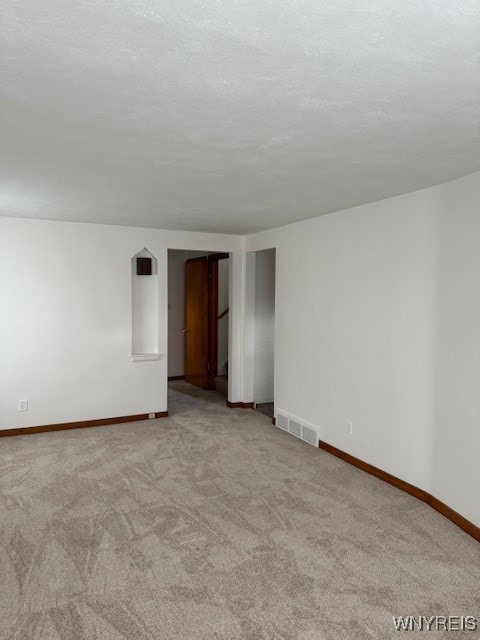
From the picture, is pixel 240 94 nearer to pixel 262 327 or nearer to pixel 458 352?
pixel 458 352

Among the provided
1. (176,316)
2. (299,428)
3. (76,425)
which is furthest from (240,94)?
(176,316)

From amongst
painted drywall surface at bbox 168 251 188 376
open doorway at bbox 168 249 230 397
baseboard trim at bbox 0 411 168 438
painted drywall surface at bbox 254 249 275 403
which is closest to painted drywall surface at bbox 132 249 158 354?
baseboard trim at bbox 0 411 168 438

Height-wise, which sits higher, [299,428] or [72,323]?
[72,323]

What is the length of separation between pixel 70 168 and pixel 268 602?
2.79 meters

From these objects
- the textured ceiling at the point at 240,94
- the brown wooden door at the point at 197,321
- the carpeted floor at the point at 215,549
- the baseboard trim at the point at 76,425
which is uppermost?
the textured ceiling at the point at 240,94

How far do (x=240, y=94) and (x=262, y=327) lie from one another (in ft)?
15.7

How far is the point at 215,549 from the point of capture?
2887 millimetres

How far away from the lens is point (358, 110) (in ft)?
6.85

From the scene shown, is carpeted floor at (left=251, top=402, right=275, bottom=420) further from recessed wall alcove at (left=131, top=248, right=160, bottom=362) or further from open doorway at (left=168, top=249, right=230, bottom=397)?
recessed wall alcove at (left=131, top=248, right=160, bottom=362)

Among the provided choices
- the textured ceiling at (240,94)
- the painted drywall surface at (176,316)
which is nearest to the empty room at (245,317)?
the textured ceiling at (240,94)

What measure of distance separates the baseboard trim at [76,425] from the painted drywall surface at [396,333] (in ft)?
5.96

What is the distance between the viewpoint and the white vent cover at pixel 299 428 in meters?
4.94

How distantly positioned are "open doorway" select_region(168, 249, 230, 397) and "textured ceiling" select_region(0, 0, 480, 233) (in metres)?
4.17

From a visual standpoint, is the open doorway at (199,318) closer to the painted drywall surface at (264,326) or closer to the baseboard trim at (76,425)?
the painted drywall surface at (264,326)
